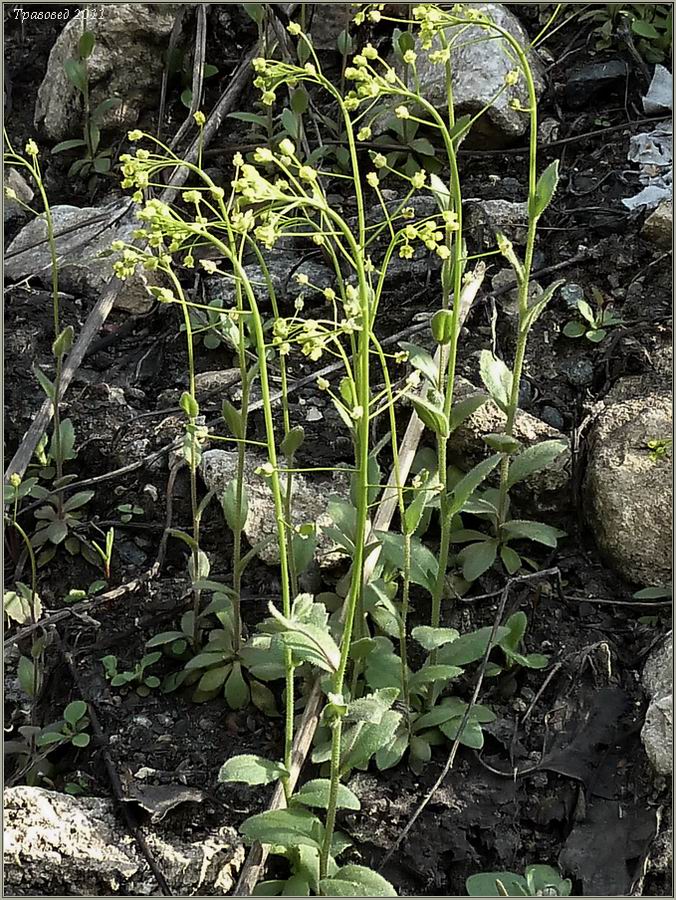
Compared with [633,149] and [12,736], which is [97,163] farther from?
[12,736]

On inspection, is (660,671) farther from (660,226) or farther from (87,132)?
(87,132)

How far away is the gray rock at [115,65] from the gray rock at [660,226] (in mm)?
2084

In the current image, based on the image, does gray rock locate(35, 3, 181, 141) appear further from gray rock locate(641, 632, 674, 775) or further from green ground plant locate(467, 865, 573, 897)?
green ground plant locate(467, 865, 573, 897)

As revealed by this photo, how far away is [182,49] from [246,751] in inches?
117

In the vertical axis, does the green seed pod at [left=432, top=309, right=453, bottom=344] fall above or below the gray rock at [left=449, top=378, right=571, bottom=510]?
above

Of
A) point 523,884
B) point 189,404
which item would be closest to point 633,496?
point 523,884

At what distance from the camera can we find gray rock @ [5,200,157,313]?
3656mm

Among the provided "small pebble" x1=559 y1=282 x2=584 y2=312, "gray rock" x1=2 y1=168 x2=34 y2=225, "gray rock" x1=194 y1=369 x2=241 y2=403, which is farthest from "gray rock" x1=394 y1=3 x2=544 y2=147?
"gray rock" x1=2 y1=168 x2=34 y2=225

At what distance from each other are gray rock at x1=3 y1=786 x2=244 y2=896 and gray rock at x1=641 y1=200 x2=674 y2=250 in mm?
2230

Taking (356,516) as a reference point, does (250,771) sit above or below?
below

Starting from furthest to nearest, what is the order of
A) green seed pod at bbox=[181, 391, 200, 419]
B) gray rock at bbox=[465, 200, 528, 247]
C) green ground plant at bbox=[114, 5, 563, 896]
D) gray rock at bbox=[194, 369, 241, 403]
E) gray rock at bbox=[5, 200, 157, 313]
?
gray rock at bbox=[5, 200, 157, 313] → gray rock at bbox=[465, 200, 528, 247] → gray rock at bbox=[194, 369, 241, 403] → green seed pod at bbox=[181, 391, 200, 419] → green ground plant at bbox=[114, 5, 563, 896]

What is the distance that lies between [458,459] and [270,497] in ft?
1.72

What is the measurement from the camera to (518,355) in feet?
8.56

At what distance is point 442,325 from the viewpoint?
7.36 feet
